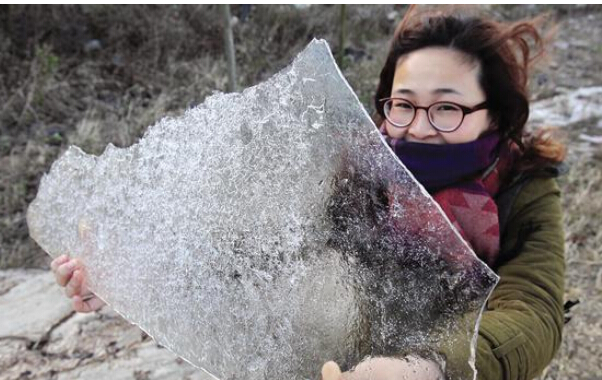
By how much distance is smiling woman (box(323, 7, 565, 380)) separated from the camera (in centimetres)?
117

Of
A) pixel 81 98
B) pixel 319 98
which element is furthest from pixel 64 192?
pixel 81 98

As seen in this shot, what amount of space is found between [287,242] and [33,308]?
1.39 metres

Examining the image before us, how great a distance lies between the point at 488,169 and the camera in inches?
53.6

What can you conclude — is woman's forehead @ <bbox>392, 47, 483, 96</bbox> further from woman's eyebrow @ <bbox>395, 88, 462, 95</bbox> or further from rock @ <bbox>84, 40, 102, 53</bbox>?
rock @ <bbox>84, 40, 102, 53</bbox>

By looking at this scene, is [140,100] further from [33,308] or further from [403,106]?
[403,106]

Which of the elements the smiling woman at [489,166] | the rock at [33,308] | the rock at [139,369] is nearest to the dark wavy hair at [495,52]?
the smiling woman at [489,166]

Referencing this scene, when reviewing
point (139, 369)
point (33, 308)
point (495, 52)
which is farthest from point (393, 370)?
point (33, 308)

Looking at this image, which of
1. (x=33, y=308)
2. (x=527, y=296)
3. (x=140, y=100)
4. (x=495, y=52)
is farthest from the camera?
(x=140, y=100)

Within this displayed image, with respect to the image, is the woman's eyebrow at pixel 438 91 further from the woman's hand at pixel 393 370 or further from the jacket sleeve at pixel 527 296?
the woman's hand at pixel 393 370

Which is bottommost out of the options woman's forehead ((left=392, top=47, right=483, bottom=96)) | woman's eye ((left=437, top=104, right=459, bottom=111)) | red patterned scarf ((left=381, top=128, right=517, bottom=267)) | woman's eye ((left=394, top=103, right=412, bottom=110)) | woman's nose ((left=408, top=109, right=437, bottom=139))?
red patterned scarf ((left=381, top=128, right=517, bottom=267))

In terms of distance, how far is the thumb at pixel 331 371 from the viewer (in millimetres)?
952

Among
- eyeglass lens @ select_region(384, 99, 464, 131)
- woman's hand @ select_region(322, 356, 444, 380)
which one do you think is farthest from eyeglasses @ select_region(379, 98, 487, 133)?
woman's hand @ select_region(322, 356, 444, 380)

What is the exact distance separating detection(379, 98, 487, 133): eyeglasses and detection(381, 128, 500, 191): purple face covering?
4cm

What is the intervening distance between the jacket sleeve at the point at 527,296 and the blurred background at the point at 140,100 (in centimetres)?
50
